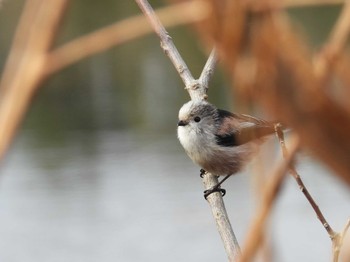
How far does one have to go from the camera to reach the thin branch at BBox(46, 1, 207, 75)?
0.75m

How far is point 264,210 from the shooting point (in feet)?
2.43

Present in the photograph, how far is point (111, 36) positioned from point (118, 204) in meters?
20.1

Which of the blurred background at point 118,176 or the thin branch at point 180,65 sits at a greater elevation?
the blurred background at point 118,176

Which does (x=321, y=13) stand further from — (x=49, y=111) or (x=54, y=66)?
(x=54, y=66)

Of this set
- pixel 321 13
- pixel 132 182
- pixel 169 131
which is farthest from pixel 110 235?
pixel 321 13

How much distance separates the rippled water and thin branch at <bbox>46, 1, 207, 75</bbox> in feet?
47.1

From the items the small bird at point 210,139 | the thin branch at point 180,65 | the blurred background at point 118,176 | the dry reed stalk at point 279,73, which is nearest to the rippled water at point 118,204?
the blurred background at point 118,176

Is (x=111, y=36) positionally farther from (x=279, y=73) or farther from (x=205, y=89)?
(x=205, y=89)

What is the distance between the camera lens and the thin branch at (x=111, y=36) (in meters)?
0.75

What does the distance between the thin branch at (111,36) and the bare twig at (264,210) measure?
135 mm

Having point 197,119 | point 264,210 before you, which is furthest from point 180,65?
point 264,210

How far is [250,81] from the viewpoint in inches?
28.1

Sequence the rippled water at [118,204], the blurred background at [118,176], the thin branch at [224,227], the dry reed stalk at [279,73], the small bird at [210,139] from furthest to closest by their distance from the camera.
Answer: the blurred background at [118,176], the rippled water at [118,204], the small bird at [210,139], the thin branch at [224,227], the dry reed stalk at [279,73]

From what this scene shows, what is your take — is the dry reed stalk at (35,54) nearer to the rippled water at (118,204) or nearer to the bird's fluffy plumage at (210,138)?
the bird's fluffy plumage at (210,138)
